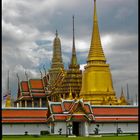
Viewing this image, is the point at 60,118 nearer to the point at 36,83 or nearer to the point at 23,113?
the point at 23,113

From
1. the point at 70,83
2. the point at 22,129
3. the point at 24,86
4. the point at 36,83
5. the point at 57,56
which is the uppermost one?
the point at 57,56

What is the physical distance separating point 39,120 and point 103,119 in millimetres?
6759

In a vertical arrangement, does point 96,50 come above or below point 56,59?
below

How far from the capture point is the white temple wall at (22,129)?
133ft

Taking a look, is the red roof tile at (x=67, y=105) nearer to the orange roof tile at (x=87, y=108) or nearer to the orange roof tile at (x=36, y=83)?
the orange roof tile at (x=87, y=108)

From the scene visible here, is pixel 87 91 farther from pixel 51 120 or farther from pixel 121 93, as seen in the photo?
pixel 51 120

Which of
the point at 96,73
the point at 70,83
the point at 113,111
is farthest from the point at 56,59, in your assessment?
the point at 113,111

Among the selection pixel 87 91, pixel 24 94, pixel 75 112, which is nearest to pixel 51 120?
pixel 75 112

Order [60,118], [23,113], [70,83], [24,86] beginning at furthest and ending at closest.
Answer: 1. [24,86]
2. [70,83]
3. [23,113]
4. [60,118]

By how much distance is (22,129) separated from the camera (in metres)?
40.8

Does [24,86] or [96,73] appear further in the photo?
[24,86]

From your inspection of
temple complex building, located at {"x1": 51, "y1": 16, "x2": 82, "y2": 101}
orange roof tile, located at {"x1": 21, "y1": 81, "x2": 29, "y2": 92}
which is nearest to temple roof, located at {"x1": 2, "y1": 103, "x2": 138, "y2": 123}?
temple complex building, located at {"x1": 51, "y1": 16, "x2": 82, "y2": 101}

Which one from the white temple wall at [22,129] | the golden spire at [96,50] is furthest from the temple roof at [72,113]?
the golden spire at [96,50]

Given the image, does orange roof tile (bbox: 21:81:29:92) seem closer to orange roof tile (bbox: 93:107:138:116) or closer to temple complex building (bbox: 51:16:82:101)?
temple complex building (bbox: 51:16:82:101)
